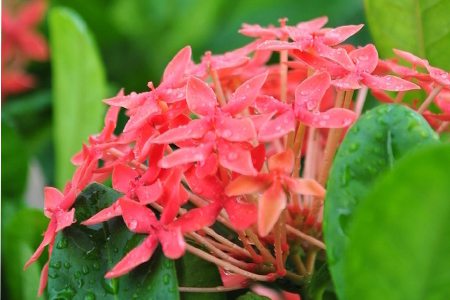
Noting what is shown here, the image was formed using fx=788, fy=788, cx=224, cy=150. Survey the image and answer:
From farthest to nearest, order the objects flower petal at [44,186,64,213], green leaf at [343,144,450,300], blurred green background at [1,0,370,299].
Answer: blurred green background at [1,0,370,299]
flower petal at [44,186,64,213]
green leaf at [343,144,450,300]

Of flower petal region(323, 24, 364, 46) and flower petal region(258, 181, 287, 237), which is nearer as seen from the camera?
flower petal region(258, 181, 287, 237)

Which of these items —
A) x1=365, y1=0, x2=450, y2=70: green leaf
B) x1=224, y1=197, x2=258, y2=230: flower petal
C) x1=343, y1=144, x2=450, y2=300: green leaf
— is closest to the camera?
x1=343, y1=144, x2=450, y2=300: green leaf

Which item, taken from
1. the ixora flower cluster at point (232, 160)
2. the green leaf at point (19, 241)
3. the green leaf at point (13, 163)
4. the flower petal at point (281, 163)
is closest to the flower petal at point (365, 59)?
the ixora flower cluster at point (232, 160)

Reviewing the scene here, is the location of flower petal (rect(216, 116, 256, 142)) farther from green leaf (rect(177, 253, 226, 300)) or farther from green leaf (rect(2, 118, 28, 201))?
green leaf (rect(2, 118, 28, 201))

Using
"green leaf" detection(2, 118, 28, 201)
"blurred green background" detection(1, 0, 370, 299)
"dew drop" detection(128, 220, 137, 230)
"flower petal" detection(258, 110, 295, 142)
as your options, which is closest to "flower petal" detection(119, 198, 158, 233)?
"dew drop" detection(128, 220, 137, 230)

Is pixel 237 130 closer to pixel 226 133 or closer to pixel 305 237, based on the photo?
pixel 226 133

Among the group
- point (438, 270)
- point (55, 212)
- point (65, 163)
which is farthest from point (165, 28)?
point (438, 270)
